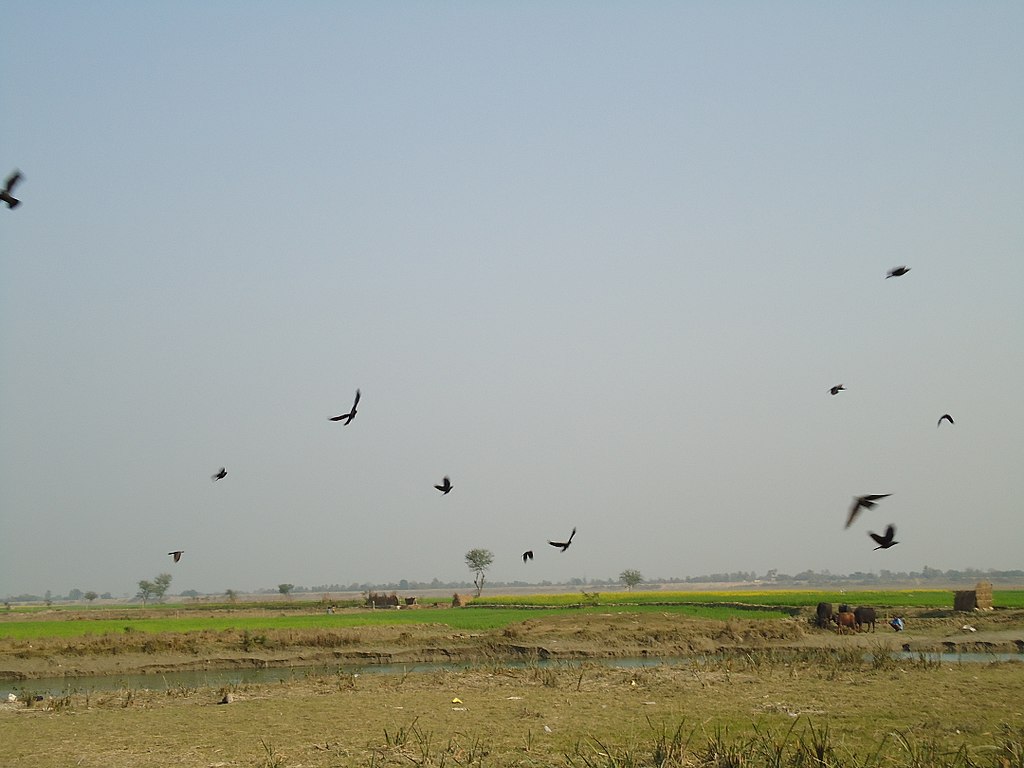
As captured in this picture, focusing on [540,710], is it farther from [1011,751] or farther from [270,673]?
[270,673]

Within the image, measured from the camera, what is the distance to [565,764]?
13.3 meters

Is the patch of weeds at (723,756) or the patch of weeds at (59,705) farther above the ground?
the patch of weeds at (723,756)

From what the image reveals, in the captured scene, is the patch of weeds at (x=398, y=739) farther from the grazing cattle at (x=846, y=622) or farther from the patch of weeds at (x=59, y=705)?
the grazing cattle at (x=846, y=622)

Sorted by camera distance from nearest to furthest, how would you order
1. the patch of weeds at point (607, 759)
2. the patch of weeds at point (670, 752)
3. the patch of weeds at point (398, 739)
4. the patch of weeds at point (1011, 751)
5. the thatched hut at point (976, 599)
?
the patch of weeds at point (1011, 751)
the patch of weeds at point (607, 759)
the patch of weeds at point (670, 752)
the patch of weeds at point (398, 739)
the thatched hut at point (976, 599)

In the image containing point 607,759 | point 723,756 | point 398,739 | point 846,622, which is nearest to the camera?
point 723,756

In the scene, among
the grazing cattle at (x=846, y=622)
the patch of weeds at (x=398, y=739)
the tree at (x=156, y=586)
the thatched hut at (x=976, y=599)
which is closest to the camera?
the patch of weeds at (x=398, y=739)

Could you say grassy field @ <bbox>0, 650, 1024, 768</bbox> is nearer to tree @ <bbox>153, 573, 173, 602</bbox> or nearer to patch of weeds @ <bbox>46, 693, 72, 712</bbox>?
patch of weeds @ <bbox>46, 693, 72, 712</bbox>

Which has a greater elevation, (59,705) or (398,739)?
(398,739)

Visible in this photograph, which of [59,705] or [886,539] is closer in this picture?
[886,539]

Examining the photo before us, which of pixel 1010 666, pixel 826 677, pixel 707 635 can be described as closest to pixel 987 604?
pixel 707 635

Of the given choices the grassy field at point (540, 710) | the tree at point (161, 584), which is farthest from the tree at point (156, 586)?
the grassy field at point (540, 710)

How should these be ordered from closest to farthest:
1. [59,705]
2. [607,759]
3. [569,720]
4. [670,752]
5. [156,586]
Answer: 1. [670,752]
2. [607,759]
3. [569,720]
4. [59,705]
5. [156,586]

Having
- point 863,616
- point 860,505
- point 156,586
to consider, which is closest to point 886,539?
point 860,505

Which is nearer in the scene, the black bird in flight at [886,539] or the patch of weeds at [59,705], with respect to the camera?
the black bird in flight at [886,539]
